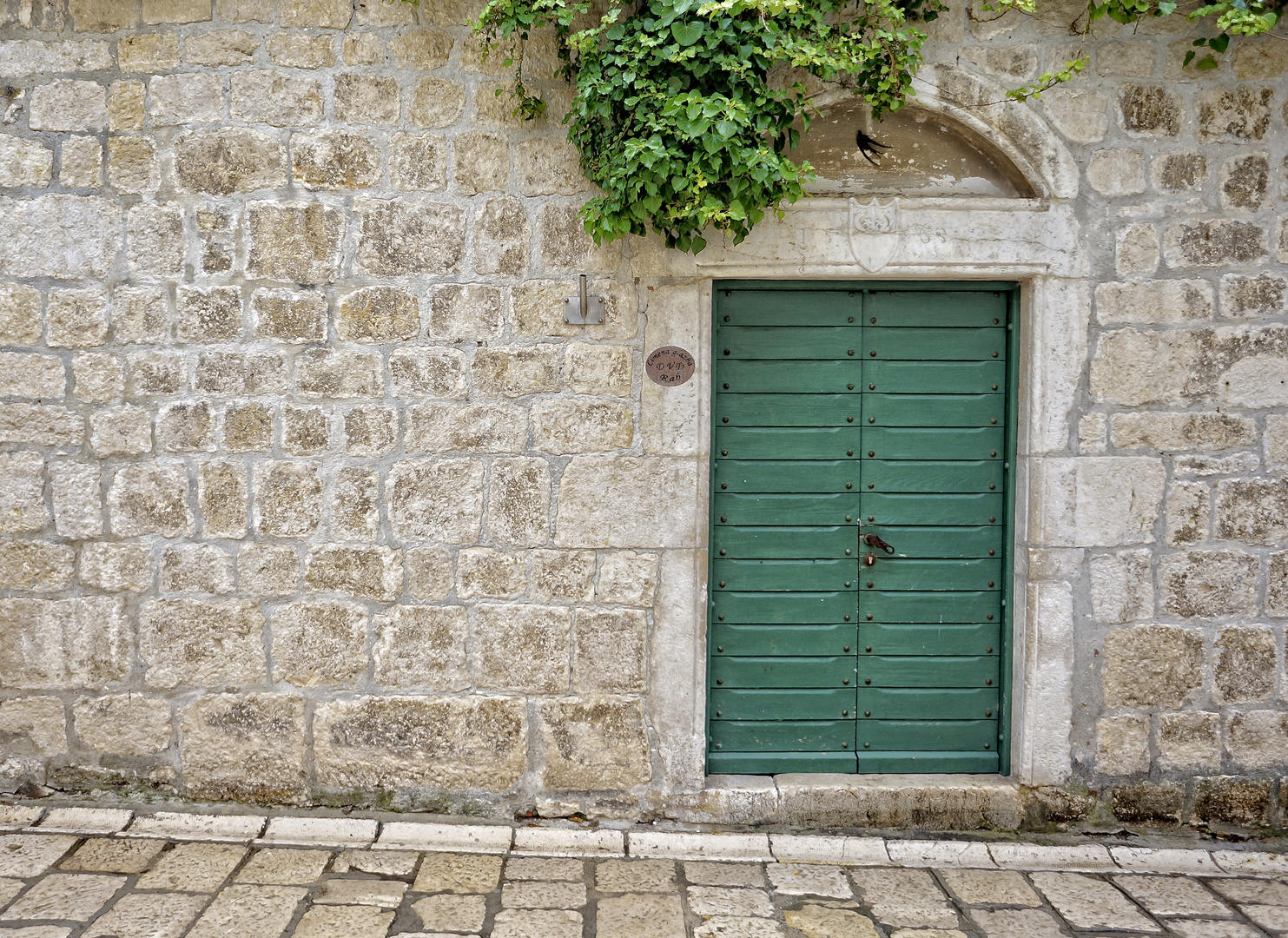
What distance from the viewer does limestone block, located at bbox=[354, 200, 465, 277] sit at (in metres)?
3.44

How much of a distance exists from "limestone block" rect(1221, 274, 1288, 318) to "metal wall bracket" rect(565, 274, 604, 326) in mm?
2444

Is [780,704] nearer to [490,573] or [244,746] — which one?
[490,573]

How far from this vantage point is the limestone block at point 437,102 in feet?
11.2

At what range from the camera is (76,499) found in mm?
3465

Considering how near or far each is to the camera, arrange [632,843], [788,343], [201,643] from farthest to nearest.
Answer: [788,343], [201,643], [632,843]

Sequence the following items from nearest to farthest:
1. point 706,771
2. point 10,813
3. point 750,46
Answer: point 750,46 → point 10,813 → point 706,771

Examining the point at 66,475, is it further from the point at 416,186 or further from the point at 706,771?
the point at 706,771

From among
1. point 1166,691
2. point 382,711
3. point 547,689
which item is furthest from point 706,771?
point 1166,691

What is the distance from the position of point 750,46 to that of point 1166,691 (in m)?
2.93

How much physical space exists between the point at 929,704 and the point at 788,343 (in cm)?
160

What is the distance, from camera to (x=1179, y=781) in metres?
3.53

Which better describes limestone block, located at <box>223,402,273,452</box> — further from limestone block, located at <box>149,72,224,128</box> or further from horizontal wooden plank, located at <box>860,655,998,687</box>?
horizontal wooden plank, located at <box>860,655,998,687</box>

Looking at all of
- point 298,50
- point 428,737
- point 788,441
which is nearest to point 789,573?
point 788,441

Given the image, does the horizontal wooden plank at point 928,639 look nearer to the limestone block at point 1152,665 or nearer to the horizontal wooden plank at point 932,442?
the limestone block at point 1152,665
